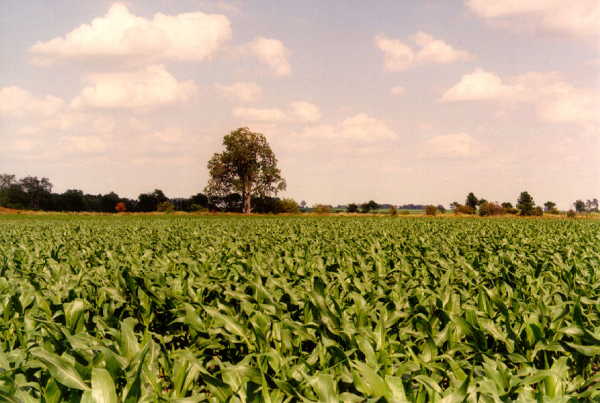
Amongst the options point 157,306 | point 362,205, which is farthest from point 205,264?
point 362,205

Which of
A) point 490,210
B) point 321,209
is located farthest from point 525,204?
point 321,209

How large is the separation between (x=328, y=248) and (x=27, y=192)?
12313cm

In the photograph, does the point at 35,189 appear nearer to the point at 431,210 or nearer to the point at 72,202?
the point at 72,202

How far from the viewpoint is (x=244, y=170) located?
8294 cm

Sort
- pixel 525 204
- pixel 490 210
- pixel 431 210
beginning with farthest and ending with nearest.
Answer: pixel 525 204
pixel 490 210
pixel 431 210

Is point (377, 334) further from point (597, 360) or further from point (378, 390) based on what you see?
point (597, 360)

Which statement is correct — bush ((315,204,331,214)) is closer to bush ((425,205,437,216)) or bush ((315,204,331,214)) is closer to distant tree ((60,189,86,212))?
bush ((425,205,437,216))

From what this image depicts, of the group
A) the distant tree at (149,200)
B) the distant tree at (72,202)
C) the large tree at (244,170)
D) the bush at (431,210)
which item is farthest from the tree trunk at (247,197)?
the distant tree at (72,202)

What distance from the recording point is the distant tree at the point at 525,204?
8536 centimetres

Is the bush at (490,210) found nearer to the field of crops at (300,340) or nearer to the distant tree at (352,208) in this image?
the distant tree at (352,208)

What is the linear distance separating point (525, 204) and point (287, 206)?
4759 centimetres

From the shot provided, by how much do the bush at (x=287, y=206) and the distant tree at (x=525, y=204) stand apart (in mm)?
40403

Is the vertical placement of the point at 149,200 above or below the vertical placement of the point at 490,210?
above

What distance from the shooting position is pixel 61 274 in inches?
309
